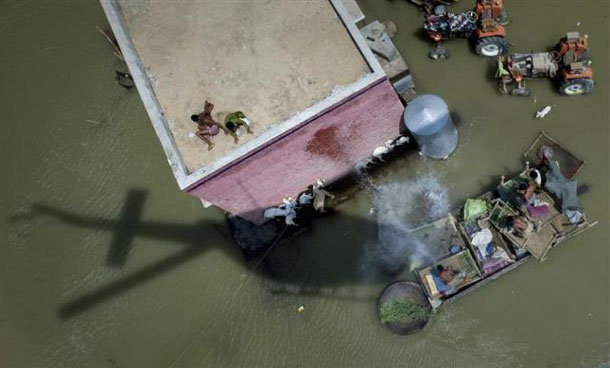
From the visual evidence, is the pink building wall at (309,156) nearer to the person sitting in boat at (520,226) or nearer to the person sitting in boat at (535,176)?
the person sitting in boat at (535,176)

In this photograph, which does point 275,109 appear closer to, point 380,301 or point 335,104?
point 335,104

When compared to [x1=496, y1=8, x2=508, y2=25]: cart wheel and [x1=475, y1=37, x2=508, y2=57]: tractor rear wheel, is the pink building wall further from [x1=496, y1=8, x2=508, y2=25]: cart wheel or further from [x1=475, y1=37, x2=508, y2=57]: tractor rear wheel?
[x1=496, y1=8, x2=508, y2=25]: cart wheel

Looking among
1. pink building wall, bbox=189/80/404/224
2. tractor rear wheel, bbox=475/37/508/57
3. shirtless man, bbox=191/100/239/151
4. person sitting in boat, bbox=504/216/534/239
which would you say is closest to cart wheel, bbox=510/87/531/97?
tractor rear wheel, bbox=475/37/508/57

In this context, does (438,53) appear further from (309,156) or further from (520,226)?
(520,226)

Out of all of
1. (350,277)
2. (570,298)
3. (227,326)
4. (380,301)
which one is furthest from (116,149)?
(570,298)

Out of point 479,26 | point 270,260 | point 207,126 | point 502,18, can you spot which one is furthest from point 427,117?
point 270,260

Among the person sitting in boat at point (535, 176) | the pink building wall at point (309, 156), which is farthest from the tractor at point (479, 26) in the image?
the person sitting in boat at point (535, 176)
